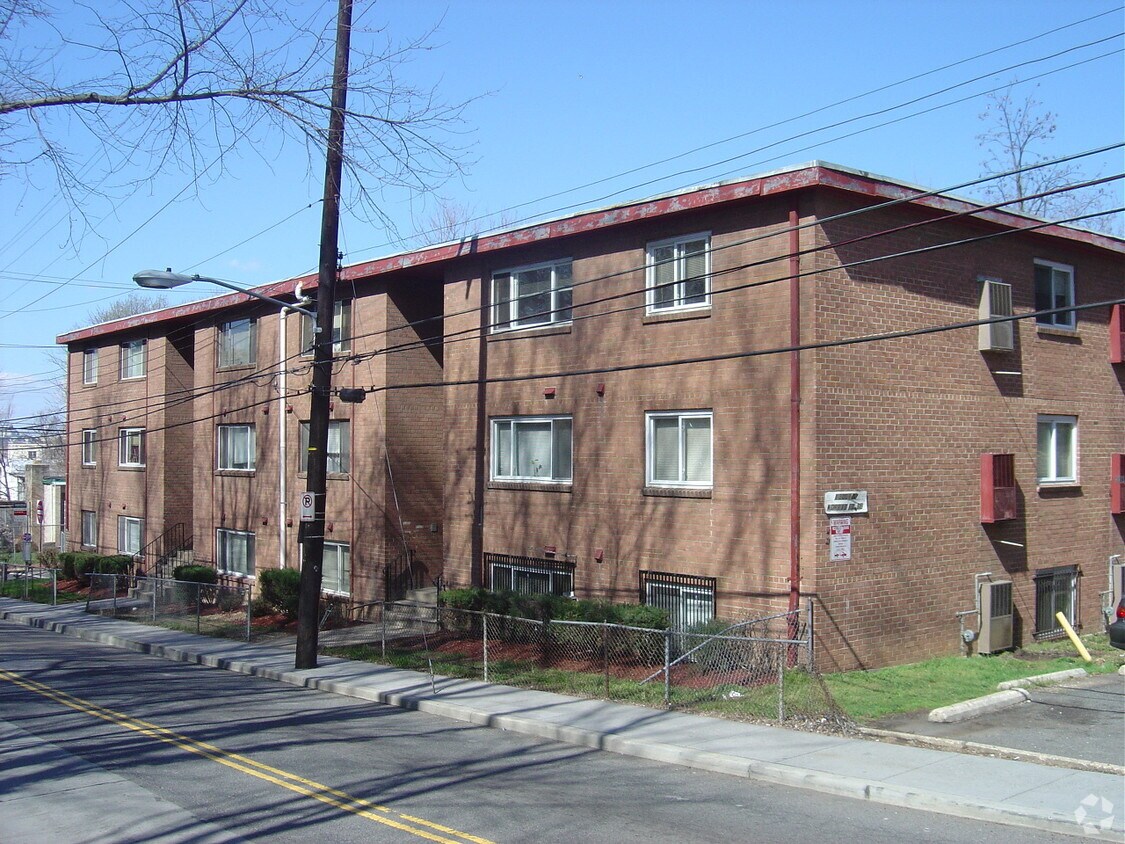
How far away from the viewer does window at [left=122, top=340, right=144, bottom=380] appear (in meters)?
35.6

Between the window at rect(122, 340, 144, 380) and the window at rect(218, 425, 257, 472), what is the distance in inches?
261

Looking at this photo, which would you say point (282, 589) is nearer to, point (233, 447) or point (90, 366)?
point (233, 447)

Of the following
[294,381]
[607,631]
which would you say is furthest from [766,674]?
[294,381]

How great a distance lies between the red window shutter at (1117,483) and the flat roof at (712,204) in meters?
4.13

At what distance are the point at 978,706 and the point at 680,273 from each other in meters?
8.05

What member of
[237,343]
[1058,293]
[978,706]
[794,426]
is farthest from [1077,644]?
[237,343]

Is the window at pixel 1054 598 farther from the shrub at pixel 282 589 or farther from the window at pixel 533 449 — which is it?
the shrub at pixel 282 589

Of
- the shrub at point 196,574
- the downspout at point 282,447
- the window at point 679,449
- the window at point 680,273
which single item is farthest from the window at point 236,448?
the window at point 680,273

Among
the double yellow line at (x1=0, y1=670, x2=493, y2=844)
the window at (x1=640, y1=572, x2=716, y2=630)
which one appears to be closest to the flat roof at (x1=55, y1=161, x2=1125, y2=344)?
the window at (x1=640, y1=572, x2=716, y2=630)

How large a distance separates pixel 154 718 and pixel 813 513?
9.45m

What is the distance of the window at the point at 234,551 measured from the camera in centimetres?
2942

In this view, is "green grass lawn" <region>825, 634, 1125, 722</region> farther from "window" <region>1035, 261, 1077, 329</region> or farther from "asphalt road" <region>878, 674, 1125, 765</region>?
"window" <region>1035, 261, 1077, 329</region>

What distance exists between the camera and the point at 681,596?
17.0 metres

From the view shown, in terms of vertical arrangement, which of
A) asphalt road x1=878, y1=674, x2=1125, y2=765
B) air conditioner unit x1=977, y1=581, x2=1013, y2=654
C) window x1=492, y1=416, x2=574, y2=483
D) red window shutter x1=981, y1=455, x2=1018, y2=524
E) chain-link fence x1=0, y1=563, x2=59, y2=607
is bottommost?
chain-link fence x1=0, y1=563, x2=59, y2=607
